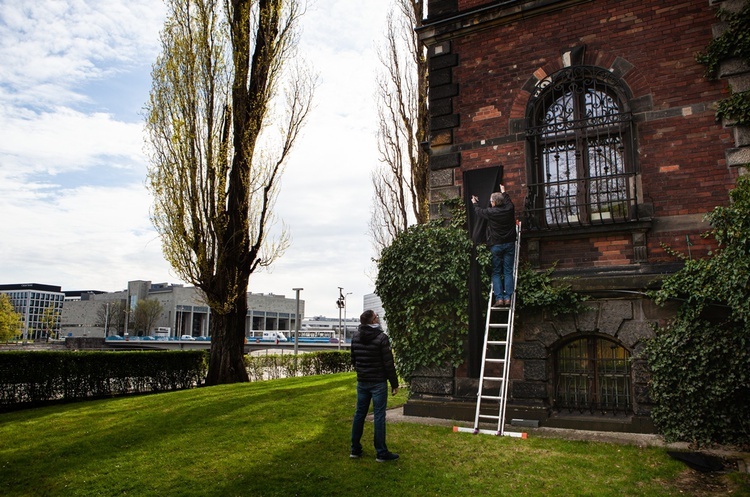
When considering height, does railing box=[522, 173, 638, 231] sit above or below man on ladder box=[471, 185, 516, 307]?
above

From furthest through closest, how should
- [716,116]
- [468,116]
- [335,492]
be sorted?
[468,116]
[716,116]
[335,492]

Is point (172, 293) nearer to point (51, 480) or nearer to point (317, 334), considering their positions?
point (317, 334)

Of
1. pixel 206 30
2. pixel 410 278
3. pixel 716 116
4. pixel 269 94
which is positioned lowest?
pixel 410 278

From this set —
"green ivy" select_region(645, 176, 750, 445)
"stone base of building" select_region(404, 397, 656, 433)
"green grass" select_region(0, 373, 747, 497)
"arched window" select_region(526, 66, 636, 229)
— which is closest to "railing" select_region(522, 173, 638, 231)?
"arched window" select_region(526, 66, 636, 229)

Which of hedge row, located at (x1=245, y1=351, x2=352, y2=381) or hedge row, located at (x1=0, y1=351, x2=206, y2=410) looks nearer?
hedge row, located at (x1=0, y1=351, x2=206, y2=410)

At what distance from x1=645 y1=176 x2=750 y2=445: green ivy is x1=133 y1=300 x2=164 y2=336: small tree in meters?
86.6

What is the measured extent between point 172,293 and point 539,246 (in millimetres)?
90797

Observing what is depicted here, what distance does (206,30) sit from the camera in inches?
643

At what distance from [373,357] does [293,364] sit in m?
15.4

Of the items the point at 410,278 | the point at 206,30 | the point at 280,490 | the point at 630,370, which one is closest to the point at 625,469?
the point at 630,370

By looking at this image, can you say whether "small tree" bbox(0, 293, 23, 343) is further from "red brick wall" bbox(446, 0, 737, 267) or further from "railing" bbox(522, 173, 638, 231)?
"railing" bbox(522, 173, 638, 231)

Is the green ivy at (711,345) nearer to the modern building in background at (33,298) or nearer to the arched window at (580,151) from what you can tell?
the arched window at (580,151)

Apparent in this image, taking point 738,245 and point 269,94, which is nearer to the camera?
point 738,245

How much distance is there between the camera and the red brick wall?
826 cm
